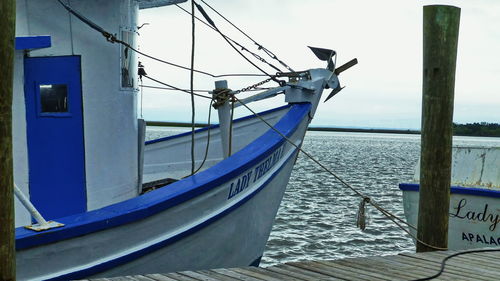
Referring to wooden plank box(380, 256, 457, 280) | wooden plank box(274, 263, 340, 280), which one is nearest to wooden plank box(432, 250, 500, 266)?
wooden plank box(380, 256, 457, 280)

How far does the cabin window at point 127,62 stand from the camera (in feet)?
24.1

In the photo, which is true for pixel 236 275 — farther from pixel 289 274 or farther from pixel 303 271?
pixel 303 271

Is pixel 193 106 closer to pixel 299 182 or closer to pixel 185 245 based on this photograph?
pixel 185 245

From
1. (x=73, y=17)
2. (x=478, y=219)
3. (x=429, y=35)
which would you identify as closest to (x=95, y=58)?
(x=73, y=17)

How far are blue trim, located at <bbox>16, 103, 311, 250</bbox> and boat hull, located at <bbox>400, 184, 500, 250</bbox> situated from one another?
4.18 metres

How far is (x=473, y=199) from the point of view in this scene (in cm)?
1017

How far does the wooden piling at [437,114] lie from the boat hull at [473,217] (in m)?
3.41

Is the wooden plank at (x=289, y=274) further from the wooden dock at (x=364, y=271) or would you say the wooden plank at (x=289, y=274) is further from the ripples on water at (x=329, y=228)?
the ripples on water at (x=329, y=228)

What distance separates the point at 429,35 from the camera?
6.94 m

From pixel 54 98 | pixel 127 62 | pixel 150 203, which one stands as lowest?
pixel 150 203

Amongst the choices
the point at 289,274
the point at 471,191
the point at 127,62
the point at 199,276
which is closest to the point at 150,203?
the point at 199,276

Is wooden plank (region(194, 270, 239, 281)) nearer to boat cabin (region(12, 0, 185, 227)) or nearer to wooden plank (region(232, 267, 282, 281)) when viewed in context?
wooden plank (region(232, 267, 282, 281))

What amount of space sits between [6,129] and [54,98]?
3.21 metres

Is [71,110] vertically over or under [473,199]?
over
